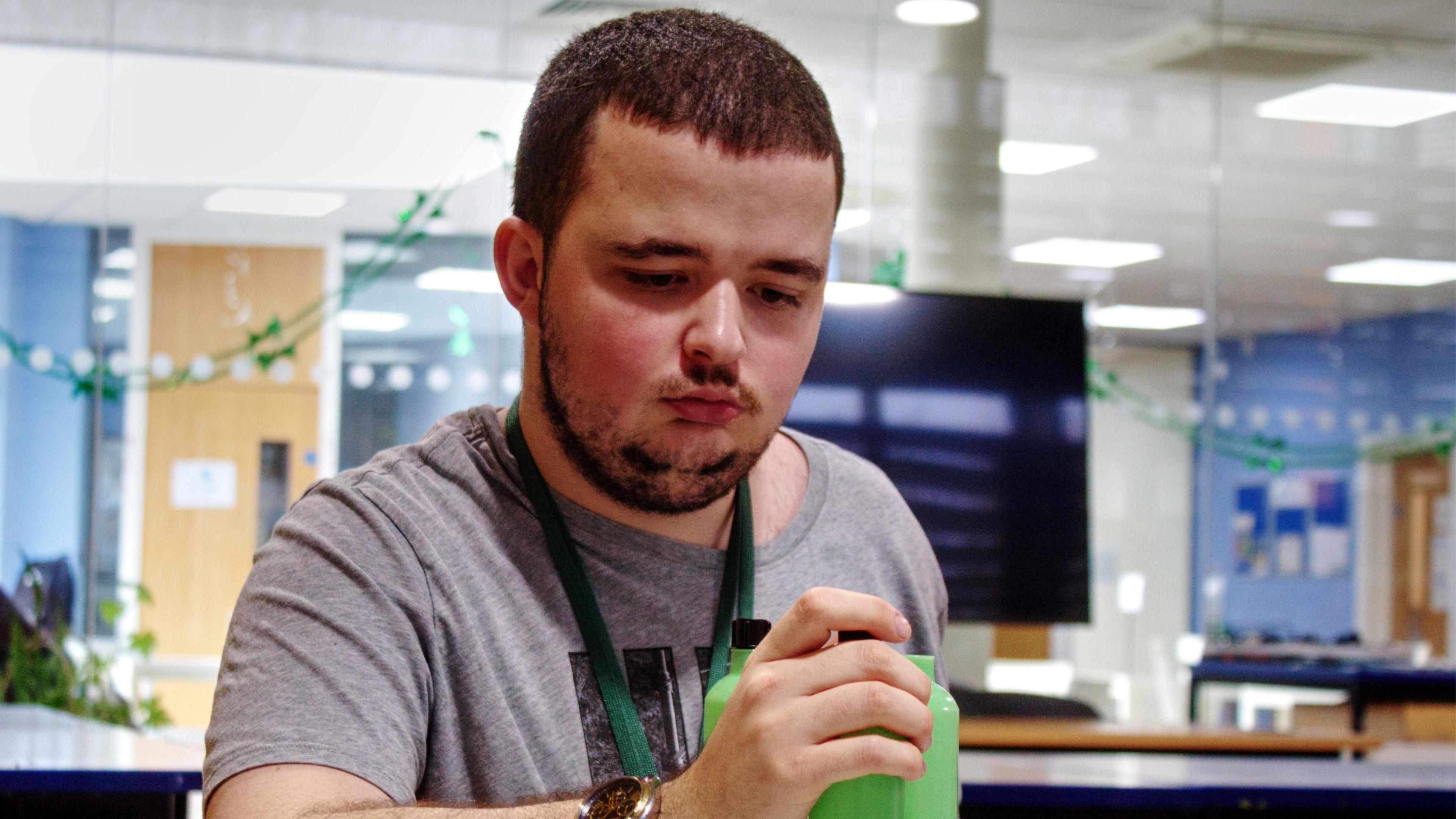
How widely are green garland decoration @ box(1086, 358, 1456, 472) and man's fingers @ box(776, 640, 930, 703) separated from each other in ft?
15.2

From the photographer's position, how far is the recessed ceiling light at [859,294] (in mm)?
2850

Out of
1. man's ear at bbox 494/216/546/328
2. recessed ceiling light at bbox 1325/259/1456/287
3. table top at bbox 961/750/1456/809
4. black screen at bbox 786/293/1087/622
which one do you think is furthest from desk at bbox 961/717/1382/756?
recessed ceiling light at bbox 1325/259/1456/287

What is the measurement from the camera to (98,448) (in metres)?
4.59

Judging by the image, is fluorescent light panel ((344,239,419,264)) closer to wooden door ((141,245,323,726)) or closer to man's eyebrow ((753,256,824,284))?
wooden door ((141,245,323,726))

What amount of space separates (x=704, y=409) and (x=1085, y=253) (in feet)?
15.2

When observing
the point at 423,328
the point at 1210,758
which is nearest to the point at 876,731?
the point at 1210,758

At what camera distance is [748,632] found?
0.74 m

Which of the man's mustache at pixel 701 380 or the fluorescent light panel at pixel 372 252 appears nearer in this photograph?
the man's mustache at pixel 701 380

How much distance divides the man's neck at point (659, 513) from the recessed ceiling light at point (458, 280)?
391cm

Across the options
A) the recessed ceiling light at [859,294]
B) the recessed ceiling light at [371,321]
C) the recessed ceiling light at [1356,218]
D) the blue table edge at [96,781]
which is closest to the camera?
the blue table edge at [96,781]

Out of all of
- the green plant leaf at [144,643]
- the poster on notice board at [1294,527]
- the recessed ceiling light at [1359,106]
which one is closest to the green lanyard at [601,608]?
the green plant leaf at [144,643]

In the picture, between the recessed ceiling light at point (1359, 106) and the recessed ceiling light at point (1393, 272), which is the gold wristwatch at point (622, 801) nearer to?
the recessed ceiling light at point (1359, 106)

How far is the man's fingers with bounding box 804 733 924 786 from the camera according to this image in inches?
Result: 26.0

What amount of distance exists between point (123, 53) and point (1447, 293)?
498cm
